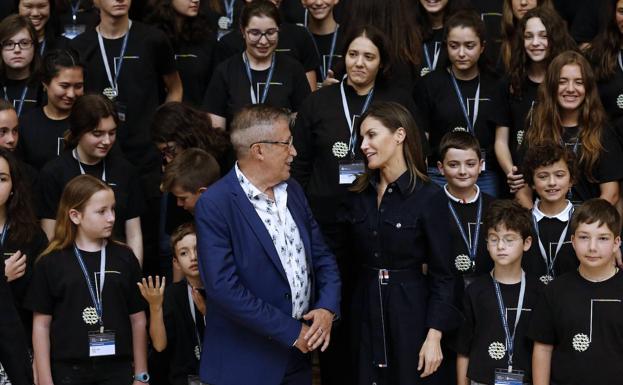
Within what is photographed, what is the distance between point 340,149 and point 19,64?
7.76 feet

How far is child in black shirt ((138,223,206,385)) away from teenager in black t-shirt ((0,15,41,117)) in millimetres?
→ 1944

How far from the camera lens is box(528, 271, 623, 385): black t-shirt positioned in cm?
584

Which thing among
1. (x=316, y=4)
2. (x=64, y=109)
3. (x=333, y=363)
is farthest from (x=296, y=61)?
(x=333, y=363)

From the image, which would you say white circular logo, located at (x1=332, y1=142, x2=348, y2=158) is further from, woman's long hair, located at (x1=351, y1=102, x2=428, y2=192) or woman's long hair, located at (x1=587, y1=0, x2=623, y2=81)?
woman's long hair, located at (x1=587, y1=0, x2=623, y2=81)

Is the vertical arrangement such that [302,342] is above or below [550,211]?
below

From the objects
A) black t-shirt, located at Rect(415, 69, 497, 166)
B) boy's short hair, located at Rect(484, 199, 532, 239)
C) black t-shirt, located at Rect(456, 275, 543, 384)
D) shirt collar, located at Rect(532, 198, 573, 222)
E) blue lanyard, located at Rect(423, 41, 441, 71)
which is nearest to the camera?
black t-shirt, located at Rect(456, 275, 543, 384)

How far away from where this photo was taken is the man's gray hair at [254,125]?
18.2ft

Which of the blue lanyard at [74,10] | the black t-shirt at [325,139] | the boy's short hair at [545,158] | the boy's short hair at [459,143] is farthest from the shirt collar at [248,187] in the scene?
the blue lanyard at [74,10]

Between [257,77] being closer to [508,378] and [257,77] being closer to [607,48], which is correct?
[607,48]

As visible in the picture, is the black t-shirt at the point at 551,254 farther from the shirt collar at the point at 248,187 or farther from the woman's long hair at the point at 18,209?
the woman's long hair at the point at 18,209

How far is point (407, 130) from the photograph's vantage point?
598 cm

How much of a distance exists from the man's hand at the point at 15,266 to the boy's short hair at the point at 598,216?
285 cm

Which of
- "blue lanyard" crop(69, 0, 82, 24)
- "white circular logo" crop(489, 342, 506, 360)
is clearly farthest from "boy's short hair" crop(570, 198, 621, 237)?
"blue lanyard" crop(69, 0, 82, 24)

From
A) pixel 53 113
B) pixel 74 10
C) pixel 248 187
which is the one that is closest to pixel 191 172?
pixel 248 187
